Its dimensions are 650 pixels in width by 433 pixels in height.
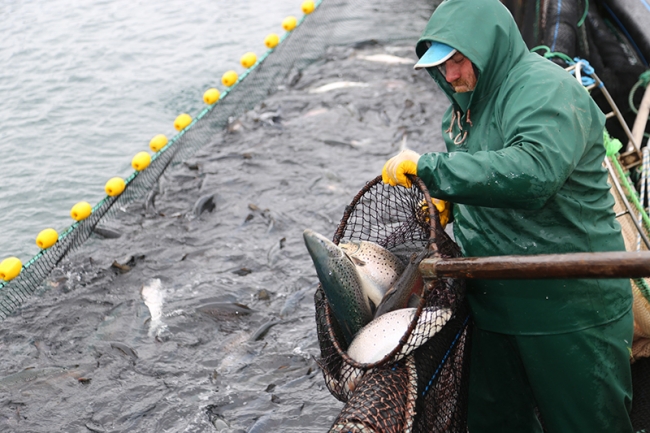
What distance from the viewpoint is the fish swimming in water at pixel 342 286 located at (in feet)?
10.5

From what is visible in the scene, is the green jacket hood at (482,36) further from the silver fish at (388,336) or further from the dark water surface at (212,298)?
the dark water surface at (212,298)

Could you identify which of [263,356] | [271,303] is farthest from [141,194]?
[263,356]

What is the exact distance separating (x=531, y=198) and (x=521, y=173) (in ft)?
0.46

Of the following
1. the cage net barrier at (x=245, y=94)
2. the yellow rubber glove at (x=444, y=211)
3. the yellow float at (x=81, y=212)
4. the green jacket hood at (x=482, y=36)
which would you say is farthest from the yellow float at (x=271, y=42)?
the green jacket hood at (x=482, y=36)

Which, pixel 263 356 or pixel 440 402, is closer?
pixel 440 402

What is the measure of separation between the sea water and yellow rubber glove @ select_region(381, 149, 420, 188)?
6.56 metres

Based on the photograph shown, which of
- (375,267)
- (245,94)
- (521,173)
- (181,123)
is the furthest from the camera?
(245,94)

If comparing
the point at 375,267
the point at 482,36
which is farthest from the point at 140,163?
the point at 482,36

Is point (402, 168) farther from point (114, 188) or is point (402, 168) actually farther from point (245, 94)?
point (245, 94)

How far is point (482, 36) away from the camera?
2875mm

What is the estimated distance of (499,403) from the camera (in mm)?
3506

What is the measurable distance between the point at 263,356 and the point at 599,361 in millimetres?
3130

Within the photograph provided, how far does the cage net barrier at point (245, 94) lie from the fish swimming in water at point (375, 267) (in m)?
4.23

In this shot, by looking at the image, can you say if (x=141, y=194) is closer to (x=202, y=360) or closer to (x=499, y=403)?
(x=202, y=360)
